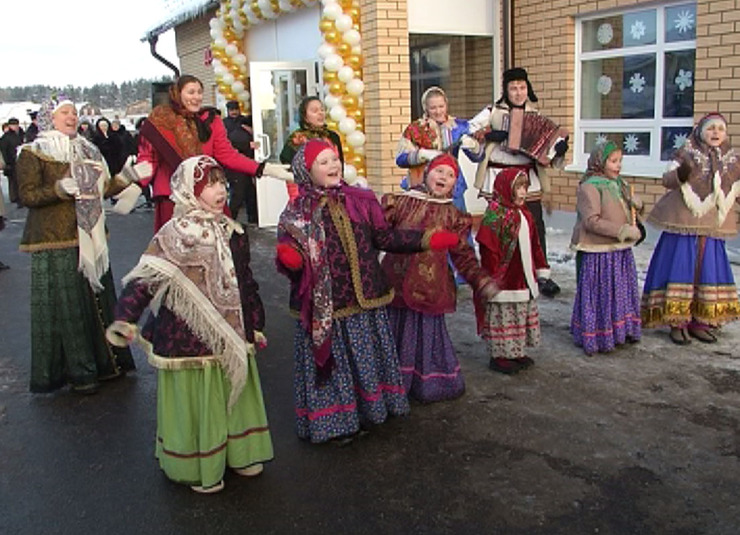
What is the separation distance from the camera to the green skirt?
3.44m

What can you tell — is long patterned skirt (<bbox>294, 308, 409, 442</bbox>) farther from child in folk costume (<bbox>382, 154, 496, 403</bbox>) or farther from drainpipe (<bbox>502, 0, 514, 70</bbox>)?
drainpipe (<bbox>502, 0, 514, 70</bbox>)

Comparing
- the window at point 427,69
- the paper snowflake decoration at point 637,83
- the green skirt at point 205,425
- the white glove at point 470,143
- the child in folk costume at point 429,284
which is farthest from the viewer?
the window at point 427,69

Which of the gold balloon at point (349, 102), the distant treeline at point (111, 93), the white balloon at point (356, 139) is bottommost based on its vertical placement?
the white balloon at point (356, 139)

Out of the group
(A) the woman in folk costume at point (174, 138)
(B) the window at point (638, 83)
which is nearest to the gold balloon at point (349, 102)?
(B) the window at point (638, 83)

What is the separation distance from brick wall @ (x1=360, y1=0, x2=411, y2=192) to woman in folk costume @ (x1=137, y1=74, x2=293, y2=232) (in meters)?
4.00

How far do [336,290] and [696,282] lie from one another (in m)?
2.98

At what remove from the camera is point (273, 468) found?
12.3ft

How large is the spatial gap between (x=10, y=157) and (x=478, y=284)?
16.0 m

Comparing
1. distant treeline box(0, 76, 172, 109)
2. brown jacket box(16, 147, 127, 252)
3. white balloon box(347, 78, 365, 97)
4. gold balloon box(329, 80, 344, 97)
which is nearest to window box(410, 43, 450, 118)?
white balloon box(347, 78, 365, 97)

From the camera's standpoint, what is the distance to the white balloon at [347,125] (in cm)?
913


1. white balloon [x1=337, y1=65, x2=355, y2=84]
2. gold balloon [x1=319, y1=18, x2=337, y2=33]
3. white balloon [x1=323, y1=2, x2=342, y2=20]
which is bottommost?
white balloon [x1=337, y1=65, x2=355, y2=84]

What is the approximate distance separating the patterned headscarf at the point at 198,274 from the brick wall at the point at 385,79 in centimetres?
573

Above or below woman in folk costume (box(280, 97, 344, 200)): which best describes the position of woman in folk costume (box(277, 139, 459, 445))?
below

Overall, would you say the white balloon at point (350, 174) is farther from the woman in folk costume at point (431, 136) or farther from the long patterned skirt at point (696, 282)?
the long patterned skirt at point (696, 282)
